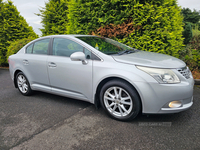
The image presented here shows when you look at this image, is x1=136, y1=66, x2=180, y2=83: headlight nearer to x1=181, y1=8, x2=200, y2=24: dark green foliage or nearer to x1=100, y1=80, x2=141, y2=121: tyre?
x1=100, y1=80, x2=141, y2=121: tyre

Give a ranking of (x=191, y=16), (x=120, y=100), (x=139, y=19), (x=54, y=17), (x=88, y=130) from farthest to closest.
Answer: (x=191, y=16)
(x=54, y=17)
(x=139, y=19)
(x=120, y=100)
(x=88, y=130)

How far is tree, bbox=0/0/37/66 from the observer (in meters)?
9.51

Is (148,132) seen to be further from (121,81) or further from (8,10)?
(8,10)

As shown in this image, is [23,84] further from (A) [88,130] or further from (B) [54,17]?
(B) [54,17]

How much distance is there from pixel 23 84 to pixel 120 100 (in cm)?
278

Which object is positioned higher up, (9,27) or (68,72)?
(9,27)

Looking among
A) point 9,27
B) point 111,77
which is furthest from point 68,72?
point 9,27

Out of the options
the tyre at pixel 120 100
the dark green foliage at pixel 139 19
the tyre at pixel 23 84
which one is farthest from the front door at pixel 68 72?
the dark green foliage at pixel 139 19

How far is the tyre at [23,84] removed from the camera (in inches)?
166

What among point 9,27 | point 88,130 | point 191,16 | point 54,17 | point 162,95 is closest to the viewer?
point 162,95

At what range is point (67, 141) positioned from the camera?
91.7 inches

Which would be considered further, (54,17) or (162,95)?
(54,17)

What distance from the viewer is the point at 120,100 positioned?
2.77 meters

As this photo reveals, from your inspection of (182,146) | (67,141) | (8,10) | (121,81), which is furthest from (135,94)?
(8,10)
